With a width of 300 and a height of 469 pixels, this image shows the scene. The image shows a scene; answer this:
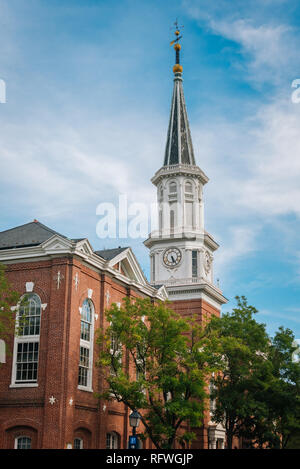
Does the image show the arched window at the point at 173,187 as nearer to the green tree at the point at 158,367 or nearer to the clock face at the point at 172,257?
the clock face at the point at 172,257

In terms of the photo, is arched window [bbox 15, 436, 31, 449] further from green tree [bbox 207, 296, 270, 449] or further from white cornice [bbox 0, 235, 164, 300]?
green tree [bbox 207, 296, 270, 449]

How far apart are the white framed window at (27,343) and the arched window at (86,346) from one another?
2612 mm

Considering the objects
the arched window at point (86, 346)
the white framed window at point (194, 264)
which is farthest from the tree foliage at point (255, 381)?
the white framed window at point (194, 264)

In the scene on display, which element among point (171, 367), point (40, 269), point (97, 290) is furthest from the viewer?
point (97, 290)

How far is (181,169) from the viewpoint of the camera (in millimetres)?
59844

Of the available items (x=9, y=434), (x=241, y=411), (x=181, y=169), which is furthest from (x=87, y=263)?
(x=181, y=169)

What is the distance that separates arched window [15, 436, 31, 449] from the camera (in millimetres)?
32031

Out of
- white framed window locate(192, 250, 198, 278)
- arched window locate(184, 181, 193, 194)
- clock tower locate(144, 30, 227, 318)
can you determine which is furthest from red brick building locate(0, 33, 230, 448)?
arched window locate(184, 181, 193, 194)

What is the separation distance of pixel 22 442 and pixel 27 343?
524 cm

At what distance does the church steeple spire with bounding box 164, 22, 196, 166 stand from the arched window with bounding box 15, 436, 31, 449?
3503cm

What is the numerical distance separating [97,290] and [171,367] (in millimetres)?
7478

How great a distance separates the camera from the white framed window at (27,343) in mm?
33312
